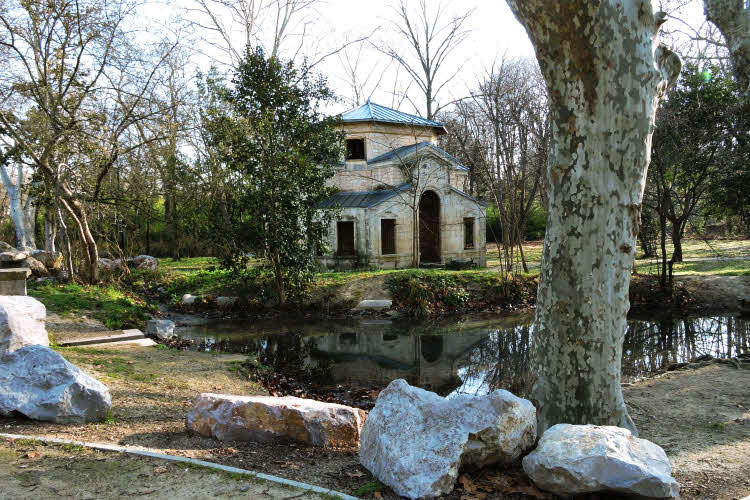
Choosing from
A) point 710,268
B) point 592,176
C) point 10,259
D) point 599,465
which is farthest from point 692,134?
point 10,259

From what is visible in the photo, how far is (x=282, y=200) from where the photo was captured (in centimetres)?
1373

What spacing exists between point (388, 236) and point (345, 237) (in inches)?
75.0

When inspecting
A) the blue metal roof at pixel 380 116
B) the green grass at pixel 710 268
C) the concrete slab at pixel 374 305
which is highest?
the blue metal roof at pixel 380 116

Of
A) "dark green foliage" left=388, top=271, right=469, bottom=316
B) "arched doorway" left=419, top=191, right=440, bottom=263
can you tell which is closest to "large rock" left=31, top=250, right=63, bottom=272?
"dark green foliage" left=388, top=271, right=469, bottom=316

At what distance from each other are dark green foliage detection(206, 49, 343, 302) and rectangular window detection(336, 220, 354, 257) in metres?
6.73

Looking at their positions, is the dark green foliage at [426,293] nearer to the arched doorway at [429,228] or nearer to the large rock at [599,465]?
the arched doorway at [429,228]

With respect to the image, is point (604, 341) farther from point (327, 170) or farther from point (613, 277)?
point (327, 170)

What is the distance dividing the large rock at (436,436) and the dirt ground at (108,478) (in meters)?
0.64

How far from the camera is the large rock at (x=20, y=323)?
5.51 meters

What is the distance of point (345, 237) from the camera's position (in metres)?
21.9

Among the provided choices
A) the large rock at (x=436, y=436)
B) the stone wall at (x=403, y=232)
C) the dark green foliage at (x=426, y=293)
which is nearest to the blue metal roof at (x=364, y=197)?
the stone wall at (x=403, y=232)

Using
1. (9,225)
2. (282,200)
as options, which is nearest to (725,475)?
(282,200)

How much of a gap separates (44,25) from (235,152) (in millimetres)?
5142

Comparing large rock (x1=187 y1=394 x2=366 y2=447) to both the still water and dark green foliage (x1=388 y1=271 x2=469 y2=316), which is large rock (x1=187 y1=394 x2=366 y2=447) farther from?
dark green foliage (x1=388 y1=271 x2=469 y2=316)
